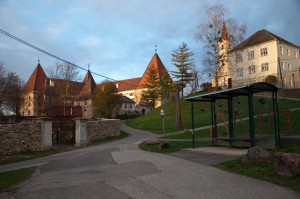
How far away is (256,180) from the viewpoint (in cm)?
→ 602

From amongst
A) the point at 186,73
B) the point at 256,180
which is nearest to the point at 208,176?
the point at 256,180

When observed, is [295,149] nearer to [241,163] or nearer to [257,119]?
[257,119]

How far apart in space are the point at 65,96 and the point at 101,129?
1942cm

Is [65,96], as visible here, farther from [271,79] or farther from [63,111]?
[271,79]

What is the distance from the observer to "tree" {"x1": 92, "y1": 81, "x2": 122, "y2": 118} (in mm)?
53531

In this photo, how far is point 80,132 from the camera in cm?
1997

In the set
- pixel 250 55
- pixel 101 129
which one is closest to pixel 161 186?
pixel 101 129

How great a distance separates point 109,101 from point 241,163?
48.0 meters

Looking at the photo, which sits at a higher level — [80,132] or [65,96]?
[65,96]

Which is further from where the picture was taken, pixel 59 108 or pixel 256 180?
pixel 59 108

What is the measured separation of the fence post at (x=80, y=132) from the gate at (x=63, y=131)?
83cm

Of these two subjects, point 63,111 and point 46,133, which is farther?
point 63,111

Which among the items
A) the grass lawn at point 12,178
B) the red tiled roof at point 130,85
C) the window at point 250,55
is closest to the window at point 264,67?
the window at point 250,55

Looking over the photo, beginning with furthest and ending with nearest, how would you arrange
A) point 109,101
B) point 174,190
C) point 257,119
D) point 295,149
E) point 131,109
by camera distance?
1. point 131,109
2. point 109,101
3. point 257,119
4. point 295,149
5. point 174,190
